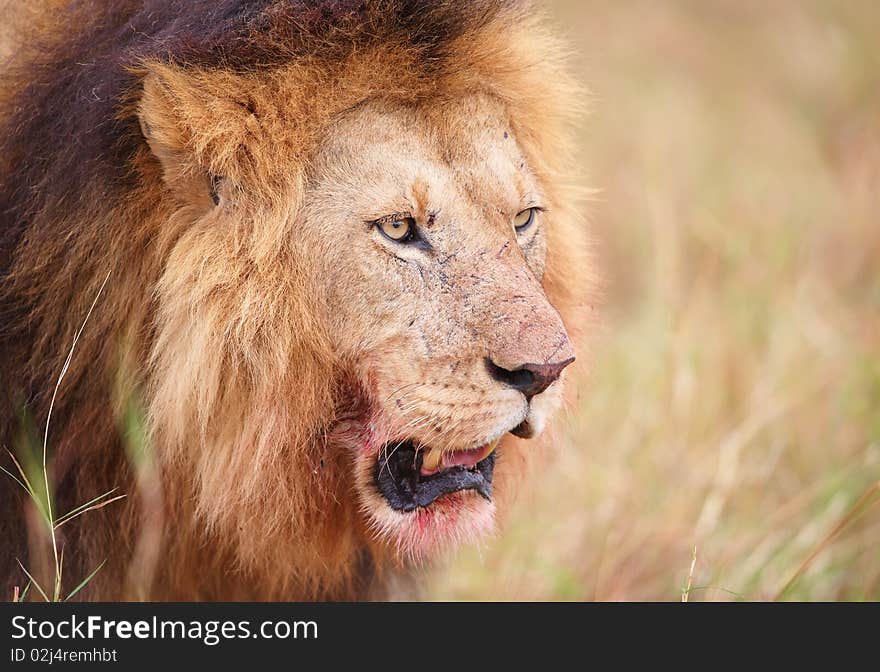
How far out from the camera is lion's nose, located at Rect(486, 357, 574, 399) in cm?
235

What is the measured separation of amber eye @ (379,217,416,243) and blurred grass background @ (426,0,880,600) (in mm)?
794

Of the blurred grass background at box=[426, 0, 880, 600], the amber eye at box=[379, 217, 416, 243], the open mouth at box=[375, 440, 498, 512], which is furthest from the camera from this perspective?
the blurred grass background at box=[426, 0, 880, 600]

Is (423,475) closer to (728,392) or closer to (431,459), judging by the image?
(431,459)

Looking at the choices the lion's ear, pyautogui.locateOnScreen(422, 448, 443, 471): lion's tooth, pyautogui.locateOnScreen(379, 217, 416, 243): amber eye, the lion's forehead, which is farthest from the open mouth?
the lion's ear

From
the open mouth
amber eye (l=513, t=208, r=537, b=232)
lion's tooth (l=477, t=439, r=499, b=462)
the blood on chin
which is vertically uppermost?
amber eye (l=513, t=208, r=537, b=232)

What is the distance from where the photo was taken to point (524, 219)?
276 centimetres

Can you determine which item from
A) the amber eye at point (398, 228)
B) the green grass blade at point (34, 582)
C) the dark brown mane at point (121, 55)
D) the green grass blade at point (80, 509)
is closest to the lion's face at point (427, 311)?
the amber eye at point (398, 228)

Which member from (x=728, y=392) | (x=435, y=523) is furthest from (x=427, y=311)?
(x=728, y=392)

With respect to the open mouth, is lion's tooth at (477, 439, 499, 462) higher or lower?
higher

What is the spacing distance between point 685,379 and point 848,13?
469cm

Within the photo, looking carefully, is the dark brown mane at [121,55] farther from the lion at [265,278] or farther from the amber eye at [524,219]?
the amber eye at [524,219]

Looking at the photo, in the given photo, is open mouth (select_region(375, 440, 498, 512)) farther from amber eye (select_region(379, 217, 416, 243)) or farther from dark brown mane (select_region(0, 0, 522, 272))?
dark brown mane (select_region(0, 0, 522, 272))

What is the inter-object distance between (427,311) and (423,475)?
0.43 metres

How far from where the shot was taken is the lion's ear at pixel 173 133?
2.38m
